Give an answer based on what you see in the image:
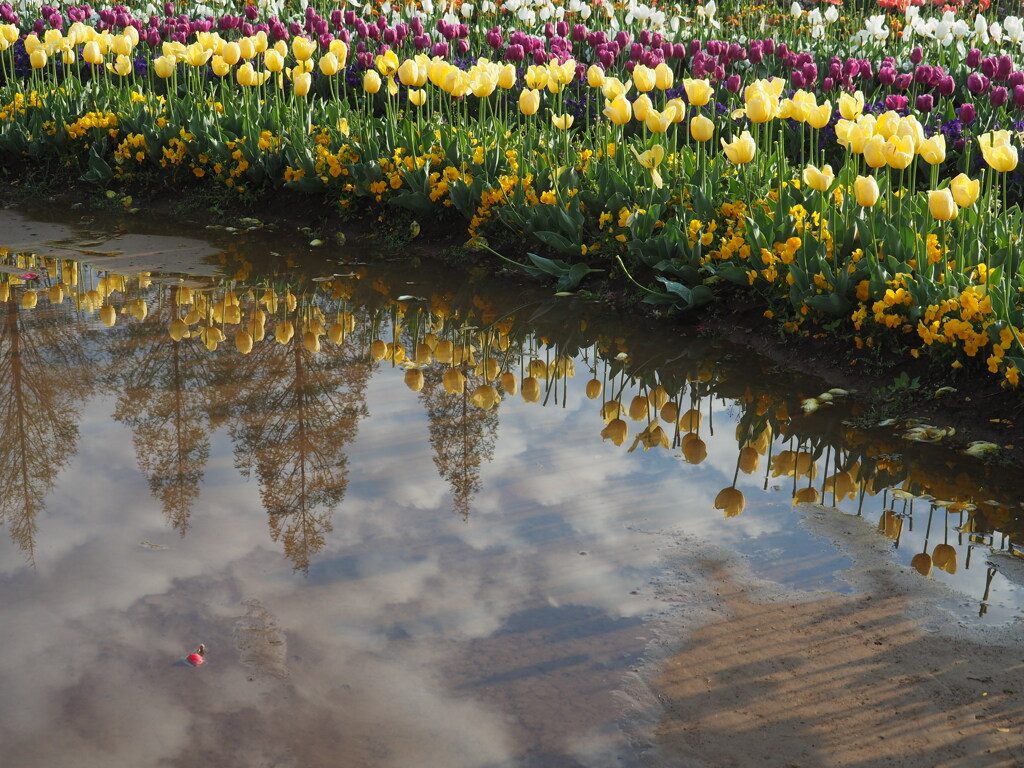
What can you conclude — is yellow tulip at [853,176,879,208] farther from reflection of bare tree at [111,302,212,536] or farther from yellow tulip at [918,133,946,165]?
reflection of bare tree at [111,302,212,536]

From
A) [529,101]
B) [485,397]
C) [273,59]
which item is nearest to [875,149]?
[485,397]

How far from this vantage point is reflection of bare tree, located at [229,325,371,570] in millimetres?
3303

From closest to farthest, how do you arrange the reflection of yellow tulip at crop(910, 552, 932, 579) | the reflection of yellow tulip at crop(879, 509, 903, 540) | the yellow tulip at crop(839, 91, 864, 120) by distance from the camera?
the reflection of yellow tulip at crop(910, 552, 932, 579) < the reflection of yellow tulip at crop(879, 509, 903, 540) < the yellow tulip at crop(839, 91, 864, 120)

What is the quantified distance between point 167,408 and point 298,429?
53cm

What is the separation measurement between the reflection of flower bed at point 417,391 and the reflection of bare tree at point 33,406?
0.07ft

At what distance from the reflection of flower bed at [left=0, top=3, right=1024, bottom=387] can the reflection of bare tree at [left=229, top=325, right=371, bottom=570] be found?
1555mm

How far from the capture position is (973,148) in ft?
22.9

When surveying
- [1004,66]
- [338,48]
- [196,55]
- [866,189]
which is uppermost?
[1004,66]

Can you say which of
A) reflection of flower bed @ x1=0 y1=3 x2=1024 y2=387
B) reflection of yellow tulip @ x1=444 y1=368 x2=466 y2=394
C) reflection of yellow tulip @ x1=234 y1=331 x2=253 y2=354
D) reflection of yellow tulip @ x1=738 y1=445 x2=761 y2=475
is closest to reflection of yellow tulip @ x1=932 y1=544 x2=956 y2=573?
reflection of yellow tulip @ x1=738 y1=445 x2=761 y2=475

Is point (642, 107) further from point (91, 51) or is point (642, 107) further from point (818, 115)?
point (91, 51)

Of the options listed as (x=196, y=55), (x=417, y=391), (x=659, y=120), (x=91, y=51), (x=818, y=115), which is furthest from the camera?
(x=91, y=51)

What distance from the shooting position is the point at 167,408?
13.4 feet

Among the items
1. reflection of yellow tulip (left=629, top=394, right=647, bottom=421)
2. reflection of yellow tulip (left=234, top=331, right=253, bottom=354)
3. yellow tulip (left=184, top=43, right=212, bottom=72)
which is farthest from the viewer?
yellow tulip (left=184, top=43, right=212, bottom=72)

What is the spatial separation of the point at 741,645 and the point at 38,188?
6.85 metres
